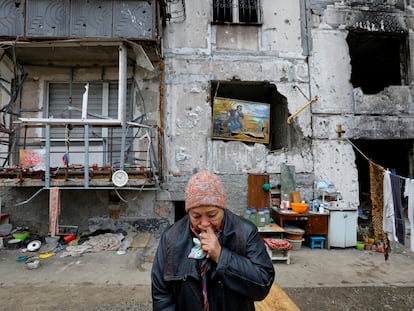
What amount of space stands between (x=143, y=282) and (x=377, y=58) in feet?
37.7

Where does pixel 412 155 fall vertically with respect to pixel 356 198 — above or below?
above

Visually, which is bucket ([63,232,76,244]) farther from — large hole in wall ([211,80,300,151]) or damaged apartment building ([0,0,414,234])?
large hole in wall ([211,80,300,151])

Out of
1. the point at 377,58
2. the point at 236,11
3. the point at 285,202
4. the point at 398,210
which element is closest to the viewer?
the point at 398,210

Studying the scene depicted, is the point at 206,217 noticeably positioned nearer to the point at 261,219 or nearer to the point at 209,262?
the point at 209,262

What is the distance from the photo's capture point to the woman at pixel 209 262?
4.58 feet

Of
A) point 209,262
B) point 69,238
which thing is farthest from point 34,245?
point 209,262

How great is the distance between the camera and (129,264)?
4949 mm

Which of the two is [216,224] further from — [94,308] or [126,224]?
[126,224]

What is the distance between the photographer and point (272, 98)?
8836mm

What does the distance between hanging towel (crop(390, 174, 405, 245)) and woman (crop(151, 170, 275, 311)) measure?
4.97 m

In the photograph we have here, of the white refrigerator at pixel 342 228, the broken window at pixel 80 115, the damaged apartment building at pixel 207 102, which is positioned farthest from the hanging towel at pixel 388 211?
the broken window at pixel 80 115

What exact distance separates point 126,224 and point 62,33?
5111 mm

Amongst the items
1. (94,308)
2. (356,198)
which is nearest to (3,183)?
(94,308)

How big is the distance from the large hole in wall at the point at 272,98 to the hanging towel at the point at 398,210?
2795 mm
